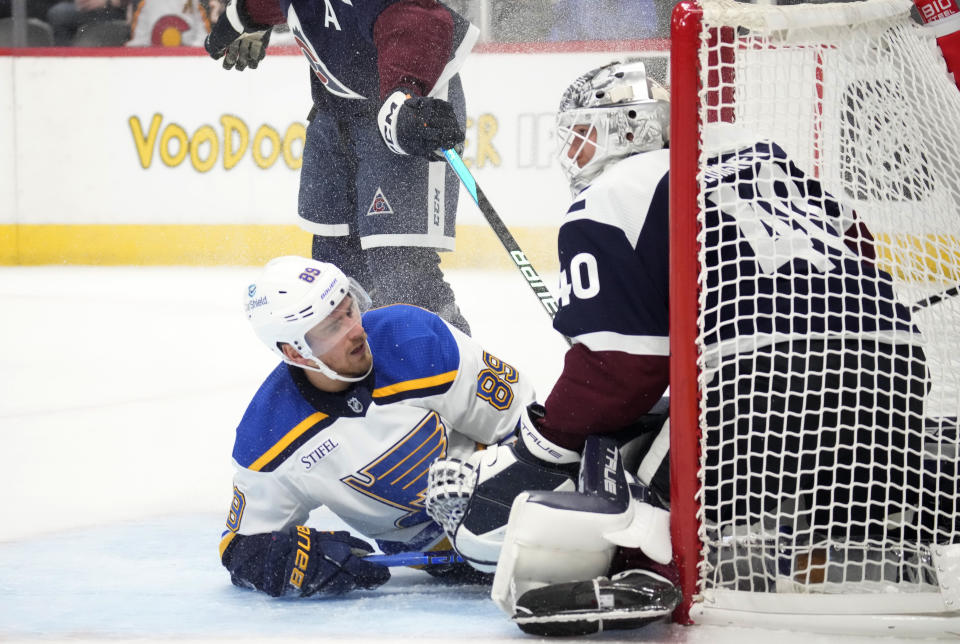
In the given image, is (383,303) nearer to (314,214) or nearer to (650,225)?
(314,214)

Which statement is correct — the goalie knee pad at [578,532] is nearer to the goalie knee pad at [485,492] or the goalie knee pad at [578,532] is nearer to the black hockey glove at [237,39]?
the goalie knee pad at [485,492]

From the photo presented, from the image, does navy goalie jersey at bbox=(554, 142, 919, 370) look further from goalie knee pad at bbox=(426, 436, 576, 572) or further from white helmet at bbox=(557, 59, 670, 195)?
goalie knee pad at bbox=(426, 436, 576, 572)

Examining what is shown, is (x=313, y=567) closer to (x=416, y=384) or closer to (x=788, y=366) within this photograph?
(x=416, y=384)

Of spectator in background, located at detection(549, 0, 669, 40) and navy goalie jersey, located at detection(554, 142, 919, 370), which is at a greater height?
spectator in background, located at detection(549, 0, 669, 40)

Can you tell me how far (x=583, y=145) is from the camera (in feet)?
5.34

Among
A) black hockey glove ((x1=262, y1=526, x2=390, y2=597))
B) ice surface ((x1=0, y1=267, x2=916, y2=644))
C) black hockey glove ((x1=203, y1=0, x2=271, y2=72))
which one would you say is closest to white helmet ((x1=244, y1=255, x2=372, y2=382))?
black hockey glove ((x1=262, y1=526, x2=390, y2=597))

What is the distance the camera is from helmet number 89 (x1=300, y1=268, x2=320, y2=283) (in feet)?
5.73

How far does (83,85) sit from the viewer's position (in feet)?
20.5

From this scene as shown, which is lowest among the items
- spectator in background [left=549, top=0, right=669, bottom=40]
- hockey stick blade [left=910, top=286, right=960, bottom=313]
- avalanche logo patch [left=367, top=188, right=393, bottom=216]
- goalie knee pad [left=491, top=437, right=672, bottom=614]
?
goalie knee pad [left=491, top=437, right=672, bottom=614]

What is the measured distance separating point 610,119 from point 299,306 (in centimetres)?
49

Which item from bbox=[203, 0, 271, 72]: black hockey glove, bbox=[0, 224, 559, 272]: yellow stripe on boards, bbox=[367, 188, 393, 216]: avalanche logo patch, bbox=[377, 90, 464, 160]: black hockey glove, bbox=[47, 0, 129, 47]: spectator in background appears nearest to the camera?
bbox=[377, 90, 464, 160]: black hockey glove

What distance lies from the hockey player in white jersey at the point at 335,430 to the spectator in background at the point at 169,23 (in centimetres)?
471

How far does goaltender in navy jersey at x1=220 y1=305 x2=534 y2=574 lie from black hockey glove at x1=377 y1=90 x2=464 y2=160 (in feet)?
2.24

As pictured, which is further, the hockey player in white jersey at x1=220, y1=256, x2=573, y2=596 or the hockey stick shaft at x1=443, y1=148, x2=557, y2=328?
the hockey stick shaft at x1=443, y1=148, x2=557, y2=328
